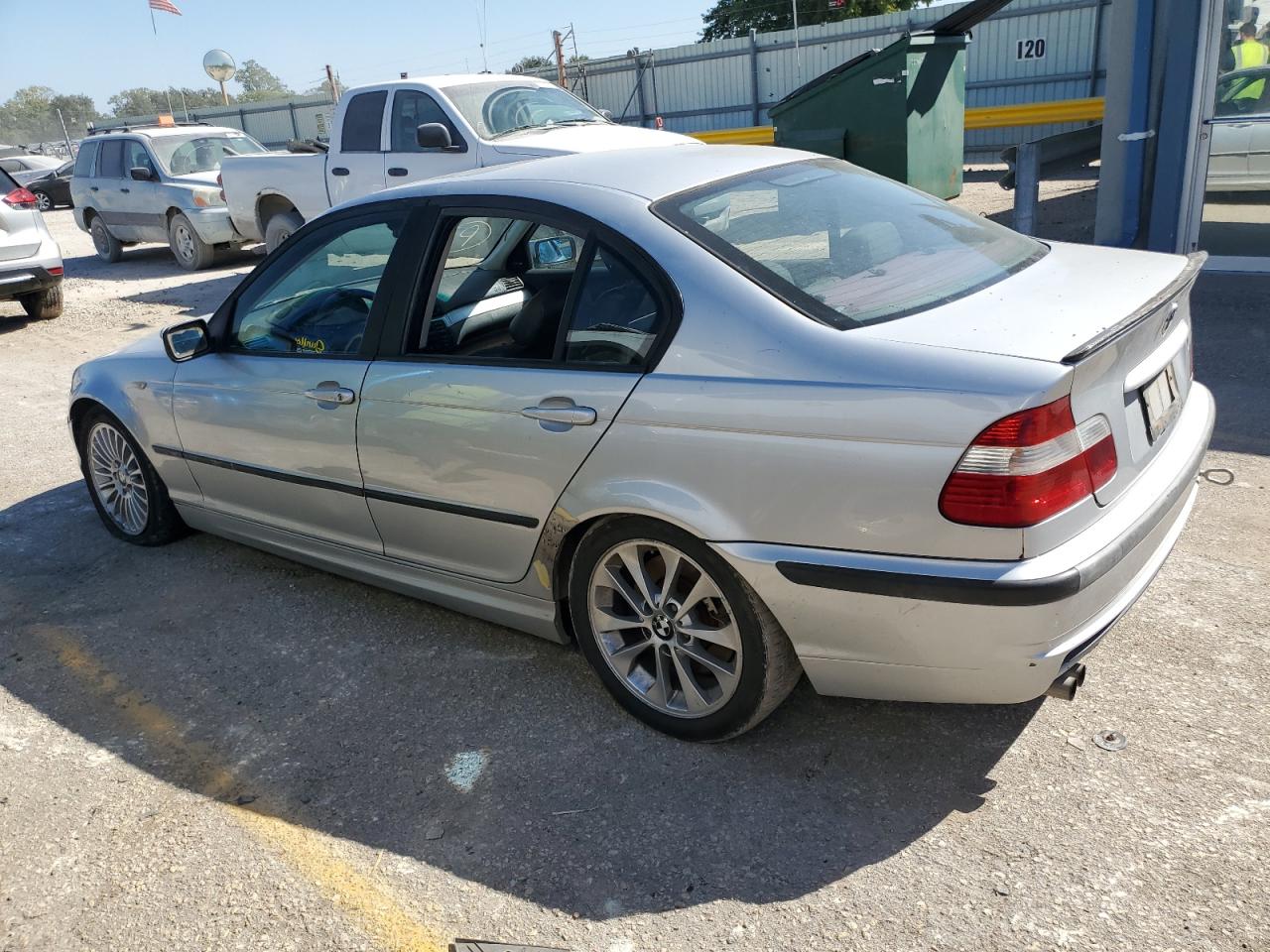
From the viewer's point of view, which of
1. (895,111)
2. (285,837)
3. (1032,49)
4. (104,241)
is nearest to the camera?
(285,837)

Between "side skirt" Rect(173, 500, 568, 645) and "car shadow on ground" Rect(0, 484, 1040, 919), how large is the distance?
0.22 metres

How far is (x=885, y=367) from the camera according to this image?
2.54 meters

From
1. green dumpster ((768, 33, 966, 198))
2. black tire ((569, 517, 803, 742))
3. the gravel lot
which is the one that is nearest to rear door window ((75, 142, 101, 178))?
green dumpster ((768, 33, 966, 198))

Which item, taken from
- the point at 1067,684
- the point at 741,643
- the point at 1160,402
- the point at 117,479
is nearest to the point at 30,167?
the point at 117,479

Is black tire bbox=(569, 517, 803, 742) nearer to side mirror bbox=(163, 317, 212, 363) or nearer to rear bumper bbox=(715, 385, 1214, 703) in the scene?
rear bumper bbox=(715, 385, 1214, 703)

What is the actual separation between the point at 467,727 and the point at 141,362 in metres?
2.43

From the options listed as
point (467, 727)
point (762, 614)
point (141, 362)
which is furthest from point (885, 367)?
point (141, 362)

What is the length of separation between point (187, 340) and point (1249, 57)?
25.9ft

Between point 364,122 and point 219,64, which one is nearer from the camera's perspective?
point 364,122

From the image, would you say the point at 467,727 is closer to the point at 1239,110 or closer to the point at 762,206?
the point at 762,206

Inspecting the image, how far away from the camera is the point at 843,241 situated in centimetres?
317

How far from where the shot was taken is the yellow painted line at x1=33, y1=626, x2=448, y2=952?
255cm

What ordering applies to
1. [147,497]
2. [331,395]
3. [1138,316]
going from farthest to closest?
[147,497] < [331,395] < [1138,316]

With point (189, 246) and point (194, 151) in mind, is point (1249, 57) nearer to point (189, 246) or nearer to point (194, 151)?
point (189, 246)
